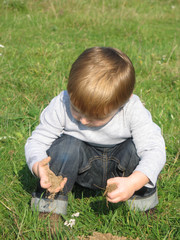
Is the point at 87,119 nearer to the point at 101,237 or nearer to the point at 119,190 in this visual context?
the point at 119,190

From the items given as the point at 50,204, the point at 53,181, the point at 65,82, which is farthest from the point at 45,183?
the point at 65,82

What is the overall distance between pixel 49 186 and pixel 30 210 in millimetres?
284

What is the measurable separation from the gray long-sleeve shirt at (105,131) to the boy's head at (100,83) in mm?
237

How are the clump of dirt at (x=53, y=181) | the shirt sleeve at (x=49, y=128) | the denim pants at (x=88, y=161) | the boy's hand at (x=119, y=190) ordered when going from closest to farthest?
1. the boy's hand at (x=119, y=190)
2. the clump of dirt at (x=53, y=181)
3. the denim pants at (x=88, y=161)
4. the shirt sleeve at (x=49, y=128)

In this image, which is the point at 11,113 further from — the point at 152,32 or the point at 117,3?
the point at 117,3

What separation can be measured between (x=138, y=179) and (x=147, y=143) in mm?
257

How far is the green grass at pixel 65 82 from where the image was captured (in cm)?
179

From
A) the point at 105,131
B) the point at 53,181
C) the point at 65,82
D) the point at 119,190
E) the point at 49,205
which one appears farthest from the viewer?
the point at 65,82

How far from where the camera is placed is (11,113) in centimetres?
278

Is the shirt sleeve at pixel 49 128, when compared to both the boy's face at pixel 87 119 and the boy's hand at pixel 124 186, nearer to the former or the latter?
the boy's face at pixel 87 119

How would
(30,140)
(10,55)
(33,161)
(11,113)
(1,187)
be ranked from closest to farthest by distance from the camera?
1. (33,161)
2. (30,140)
3. (1,187)
4. (11,113)
5. (10,55)

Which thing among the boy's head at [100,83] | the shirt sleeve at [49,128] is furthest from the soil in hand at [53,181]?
the boy's head at [100,83]

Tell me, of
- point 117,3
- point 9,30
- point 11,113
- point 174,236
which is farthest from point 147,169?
point 117,3

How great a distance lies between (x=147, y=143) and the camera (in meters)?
1.79
